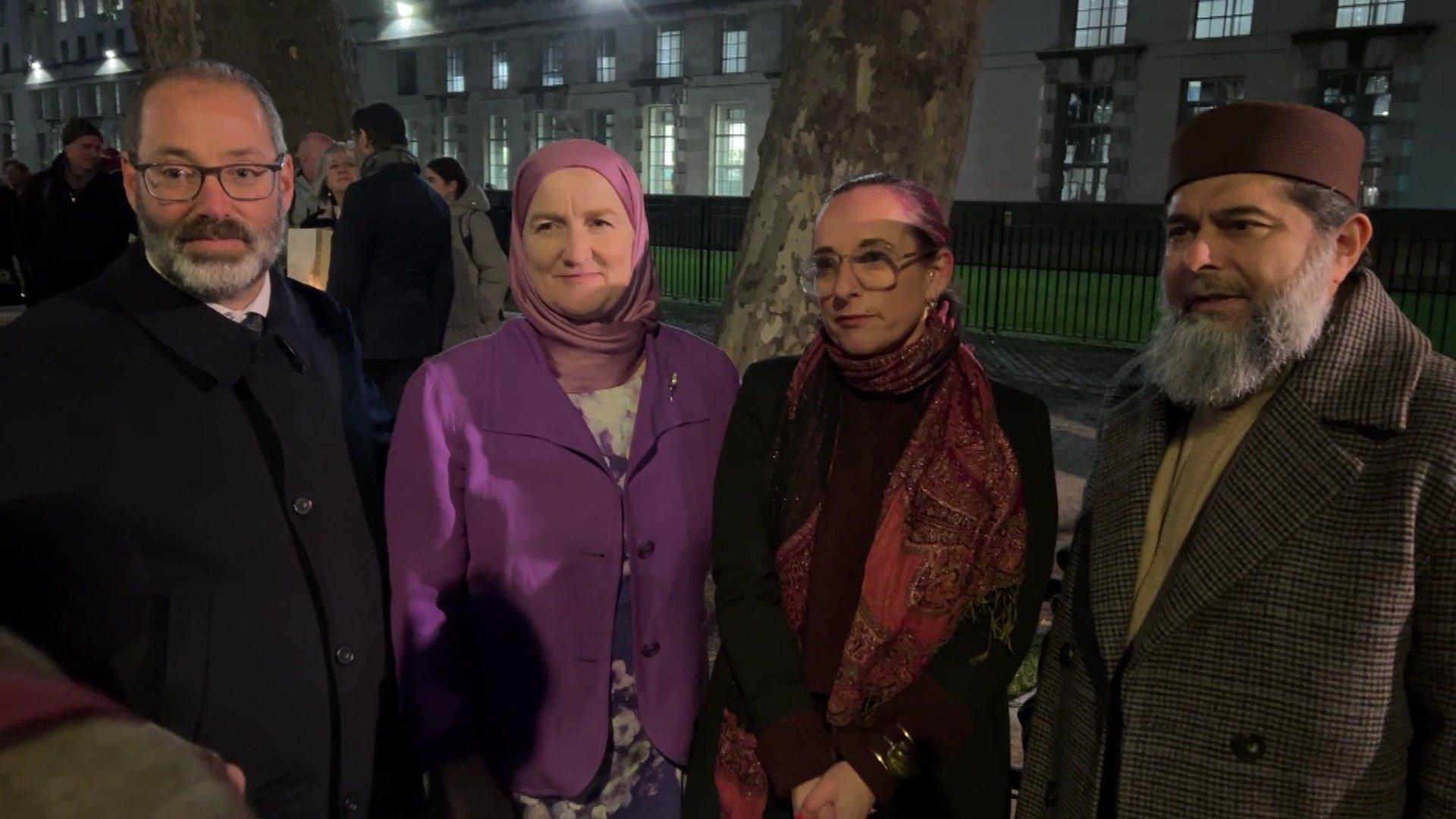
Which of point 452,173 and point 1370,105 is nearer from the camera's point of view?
point 452,173

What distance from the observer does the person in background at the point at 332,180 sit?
6.19 m

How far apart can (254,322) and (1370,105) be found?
26.5 metres

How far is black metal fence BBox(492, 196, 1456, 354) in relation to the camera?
14289mm

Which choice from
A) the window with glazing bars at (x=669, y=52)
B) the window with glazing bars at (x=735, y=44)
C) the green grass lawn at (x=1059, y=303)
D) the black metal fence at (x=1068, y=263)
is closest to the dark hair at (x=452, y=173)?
the black metal fence at (x=1068, y=263)

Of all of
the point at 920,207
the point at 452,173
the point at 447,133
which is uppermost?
the point at 447,133

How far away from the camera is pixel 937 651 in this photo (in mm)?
2055

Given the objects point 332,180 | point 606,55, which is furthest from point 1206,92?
point 332,180

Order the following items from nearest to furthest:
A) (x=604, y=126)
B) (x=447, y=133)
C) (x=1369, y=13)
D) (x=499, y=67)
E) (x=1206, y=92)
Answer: (x=1369, y=13) < (x=1206, y=92) < (x=604, y=126) < (x=499, y=67) < (x=447, y=133)

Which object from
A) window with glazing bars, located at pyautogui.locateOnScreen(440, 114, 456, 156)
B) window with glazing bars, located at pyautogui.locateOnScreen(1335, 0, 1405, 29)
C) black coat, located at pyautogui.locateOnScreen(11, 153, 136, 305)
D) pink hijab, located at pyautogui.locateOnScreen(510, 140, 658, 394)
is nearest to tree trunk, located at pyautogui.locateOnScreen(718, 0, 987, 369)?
pink hijab, located at pyautogui.locateOnScreen(510, 140, 658, 394)

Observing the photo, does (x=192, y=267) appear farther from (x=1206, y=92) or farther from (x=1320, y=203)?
(x=1206, y=92)

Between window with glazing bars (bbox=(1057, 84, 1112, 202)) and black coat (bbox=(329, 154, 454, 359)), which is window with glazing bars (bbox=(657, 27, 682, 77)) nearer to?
window with glazing bars (bbox=(1057, 84, 1112, 202))

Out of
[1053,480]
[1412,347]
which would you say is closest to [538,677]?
[1053,480]

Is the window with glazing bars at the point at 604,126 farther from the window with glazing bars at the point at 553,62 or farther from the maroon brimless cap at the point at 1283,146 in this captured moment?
the maroon brimless cap at the point at 1283,146

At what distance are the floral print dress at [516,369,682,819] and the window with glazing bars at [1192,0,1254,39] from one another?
26741 millimetres
